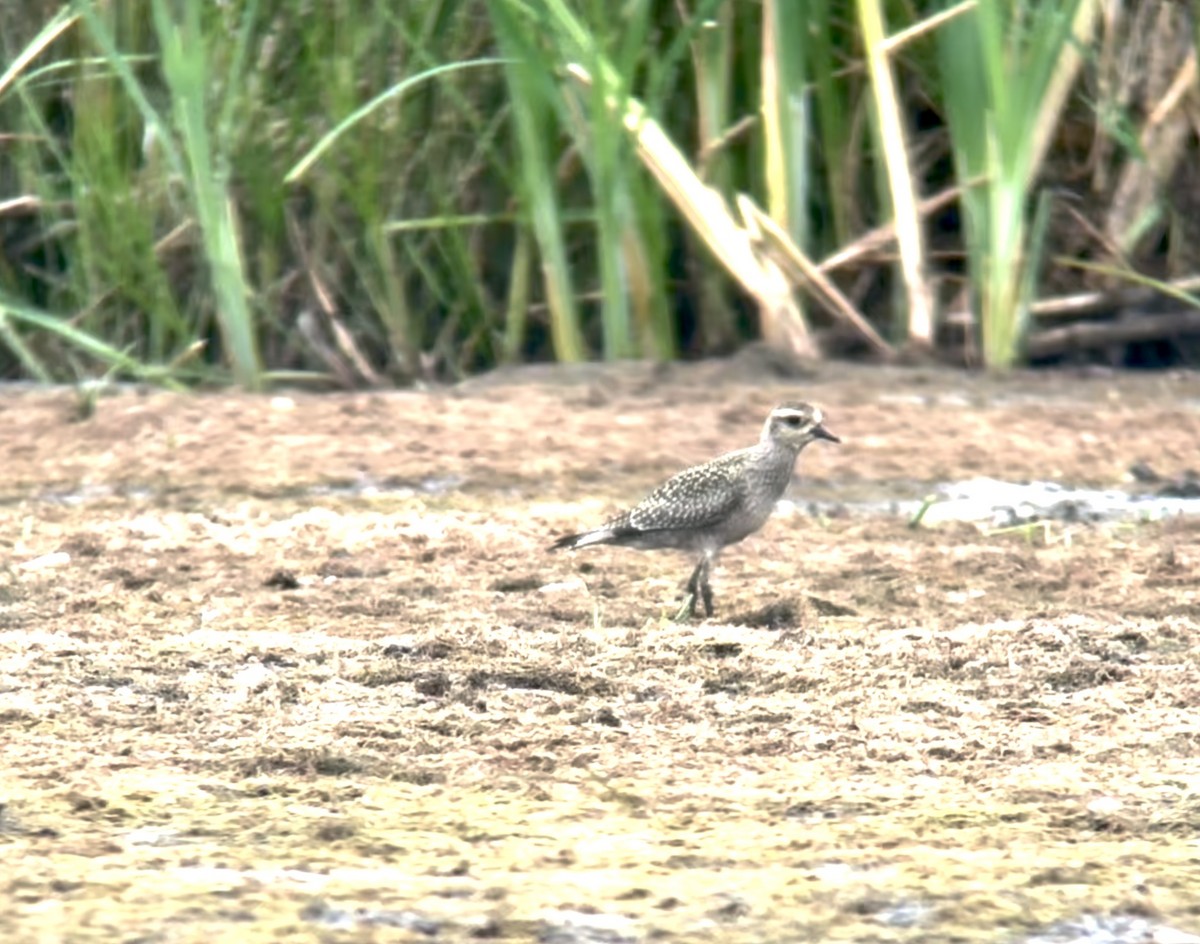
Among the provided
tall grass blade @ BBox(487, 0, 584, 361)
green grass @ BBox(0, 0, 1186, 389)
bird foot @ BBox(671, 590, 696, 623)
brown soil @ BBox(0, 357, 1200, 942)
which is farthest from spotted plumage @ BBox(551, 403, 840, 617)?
tall grass blade @ BBox(487, 0, 584, 361)

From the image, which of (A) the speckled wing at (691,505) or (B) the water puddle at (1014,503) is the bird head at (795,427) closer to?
(A) the speckled wing at (691,505)

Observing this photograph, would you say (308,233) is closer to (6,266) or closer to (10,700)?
(6,266)

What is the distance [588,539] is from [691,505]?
22 cm

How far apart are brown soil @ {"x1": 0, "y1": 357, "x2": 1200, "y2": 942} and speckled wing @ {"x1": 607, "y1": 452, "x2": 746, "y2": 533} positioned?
15 cm

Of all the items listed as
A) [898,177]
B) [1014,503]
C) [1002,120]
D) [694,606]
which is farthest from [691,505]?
[898,177]

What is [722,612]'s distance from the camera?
5.33m

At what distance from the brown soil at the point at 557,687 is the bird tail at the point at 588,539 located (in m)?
0.09

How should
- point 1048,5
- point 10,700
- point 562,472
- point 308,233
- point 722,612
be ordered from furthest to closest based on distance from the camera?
point 308,233
point 1048,5
point 562,472
point 722,612
point 10,700

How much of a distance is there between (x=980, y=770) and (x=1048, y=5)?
12.8 feet

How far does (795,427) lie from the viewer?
602cm

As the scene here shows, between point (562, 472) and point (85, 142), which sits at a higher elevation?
point (85, 142)

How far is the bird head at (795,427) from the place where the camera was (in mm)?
5984

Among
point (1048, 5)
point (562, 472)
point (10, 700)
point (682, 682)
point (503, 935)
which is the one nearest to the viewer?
point (503, 935)

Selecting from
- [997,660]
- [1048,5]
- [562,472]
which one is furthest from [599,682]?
[1048,5]
